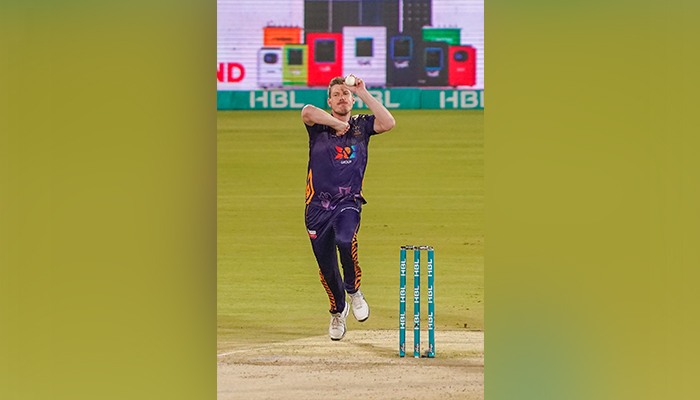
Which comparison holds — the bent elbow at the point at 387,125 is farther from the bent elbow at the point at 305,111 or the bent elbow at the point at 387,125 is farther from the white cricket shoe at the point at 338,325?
the white cricket shoe at the point at 338,325

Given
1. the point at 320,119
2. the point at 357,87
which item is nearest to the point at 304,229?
the point at 320,119

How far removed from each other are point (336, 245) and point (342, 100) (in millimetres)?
843

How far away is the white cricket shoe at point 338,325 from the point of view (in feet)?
16.0

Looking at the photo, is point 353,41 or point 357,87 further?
point 353,41

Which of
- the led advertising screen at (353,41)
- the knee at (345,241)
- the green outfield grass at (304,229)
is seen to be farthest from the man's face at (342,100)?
the knee at (345,241)

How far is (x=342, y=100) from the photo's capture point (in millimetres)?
A: 4863

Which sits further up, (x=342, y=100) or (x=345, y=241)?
(x=342, y=100)

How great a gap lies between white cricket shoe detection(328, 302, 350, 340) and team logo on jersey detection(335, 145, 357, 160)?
0.86 metres

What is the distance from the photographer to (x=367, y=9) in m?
5.01

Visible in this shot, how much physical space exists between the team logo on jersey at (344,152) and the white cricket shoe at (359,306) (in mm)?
787

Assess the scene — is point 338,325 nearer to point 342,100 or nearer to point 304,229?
point 304,229

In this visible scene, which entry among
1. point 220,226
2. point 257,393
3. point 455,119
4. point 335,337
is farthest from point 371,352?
point 455,119

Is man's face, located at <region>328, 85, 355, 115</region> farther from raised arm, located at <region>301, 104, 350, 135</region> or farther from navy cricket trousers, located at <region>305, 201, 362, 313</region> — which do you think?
navy cricket trousers, located at <region>305, 201, 362, 313</region>

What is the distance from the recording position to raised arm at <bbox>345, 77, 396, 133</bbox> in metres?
4.85
